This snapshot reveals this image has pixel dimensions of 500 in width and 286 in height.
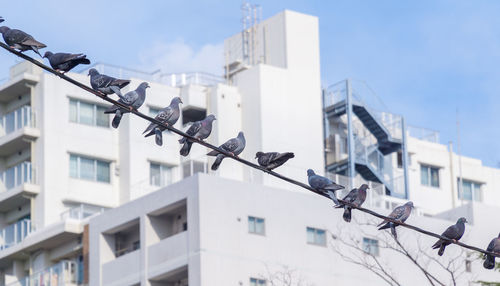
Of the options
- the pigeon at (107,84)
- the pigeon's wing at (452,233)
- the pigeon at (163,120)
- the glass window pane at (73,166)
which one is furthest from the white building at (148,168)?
the pigeon at (107,84)

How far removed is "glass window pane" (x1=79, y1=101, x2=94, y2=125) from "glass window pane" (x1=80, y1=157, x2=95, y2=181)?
168 cm

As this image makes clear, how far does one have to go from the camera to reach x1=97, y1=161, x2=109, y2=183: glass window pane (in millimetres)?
68875

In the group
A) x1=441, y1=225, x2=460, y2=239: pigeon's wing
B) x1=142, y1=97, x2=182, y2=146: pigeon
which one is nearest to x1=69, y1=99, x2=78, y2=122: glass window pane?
x1=441, y1=225, x2=460, y2=239: pigeon's wing

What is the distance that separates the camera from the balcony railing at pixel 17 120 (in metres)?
68.9

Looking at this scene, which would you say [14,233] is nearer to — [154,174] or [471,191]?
[154,174]

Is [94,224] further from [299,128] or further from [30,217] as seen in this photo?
[299,128]

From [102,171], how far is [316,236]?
40.3 ft

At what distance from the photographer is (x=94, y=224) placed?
62219 mm

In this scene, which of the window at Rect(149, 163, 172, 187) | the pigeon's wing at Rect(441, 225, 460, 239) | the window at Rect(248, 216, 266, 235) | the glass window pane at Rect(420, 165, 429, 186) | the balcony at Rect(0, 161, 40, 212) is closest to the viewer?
the pigeon's wing at Rect(441, 225, 460, 239)

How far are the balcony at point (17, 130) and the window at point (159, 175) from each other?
5387mm

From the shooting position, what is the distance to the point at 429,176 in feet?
262

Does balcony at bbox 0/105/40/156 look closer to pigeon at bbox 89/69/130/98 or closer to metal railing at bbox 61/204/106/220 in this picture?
metal railing at bbox 61/204/106/220

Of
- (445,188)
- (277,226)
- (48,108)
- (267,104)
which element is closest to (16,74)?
(48,108)

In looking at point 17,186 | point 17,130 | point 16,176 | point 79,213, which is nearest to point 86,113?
point 17,130
